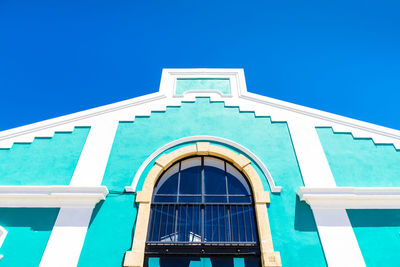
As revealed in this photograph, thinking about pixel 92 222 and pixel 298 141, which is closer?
pixel 92 222

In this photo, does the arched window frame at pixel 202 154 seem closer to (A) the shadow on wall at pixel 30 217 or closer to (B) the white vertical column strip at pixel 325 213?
(B) the white vertical column strip at pixel 325 213

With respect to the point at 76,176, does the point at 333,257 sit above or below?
below

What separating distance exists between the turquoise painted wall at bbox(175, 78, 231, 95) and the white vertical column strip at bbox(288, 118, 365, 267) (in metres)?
2.34

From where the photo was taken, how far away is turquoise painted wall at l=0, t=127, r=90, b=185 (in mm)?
6469

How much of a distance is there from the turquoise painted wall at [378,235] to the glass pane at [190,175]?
3502mm

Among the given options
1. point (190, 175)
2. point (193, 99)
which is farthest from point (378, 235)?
point (193, 99)

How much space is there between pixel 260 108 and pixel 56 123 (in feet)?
18.2

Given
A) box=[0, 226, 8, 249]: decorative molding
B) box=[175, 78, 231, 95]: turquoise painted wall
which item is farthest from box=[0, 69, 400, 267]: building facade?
box=[175, 78, 231, 95]: turquoise painted wall

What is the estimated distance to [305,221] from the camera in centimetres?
573

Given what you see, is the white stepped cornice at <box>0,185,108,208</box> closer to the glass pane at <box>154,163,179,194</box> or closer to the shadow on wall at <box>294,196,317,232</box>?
the glass pane at <box>154,163,179,194</box>

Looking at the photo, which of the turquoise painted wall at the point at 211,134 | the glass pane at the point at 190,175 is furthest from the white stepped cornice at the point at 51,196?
the glass pane at the point at 190,175

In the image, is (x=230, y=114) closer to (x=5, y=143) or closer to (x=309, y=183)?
(x=309, y=183)

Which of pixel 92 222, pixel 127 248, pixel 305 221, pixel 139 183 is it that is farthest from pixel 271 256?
pixel 92 222

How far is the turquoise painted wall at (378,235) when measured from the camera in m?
5.25
